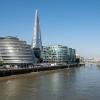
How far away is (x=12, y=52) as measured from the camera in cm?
14600

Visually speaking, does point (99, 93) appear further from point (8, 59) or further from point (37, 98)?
point (8, 59)

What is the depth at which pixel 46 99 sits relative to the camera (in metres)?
46.4

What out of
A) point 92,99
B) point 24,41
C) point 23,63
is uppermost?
point 24,41

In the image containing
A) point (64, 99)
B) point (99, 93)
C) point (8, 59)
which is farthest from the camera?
point (8, 59)

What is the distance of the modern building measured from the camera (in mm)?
145750

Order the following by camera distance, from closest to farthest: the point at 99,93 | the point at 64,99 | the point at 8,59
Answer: the point at 64,99, the point at 99,93, the point at 8,59

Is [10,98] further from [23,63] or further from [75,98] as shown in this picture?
[23,63]

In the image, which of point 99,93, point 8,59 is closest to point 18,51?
point 8,59

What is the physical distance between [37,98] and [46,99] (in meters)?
1.81

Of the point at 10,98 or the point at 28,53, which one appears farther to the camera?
the point at 28,53

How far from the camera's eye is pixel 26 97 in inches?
1903

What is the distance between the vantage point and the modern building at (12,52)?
145750mm

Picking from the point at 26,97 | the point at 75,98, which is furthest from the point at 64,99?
the point at 26,97

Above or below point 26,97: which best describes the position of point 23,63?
above
